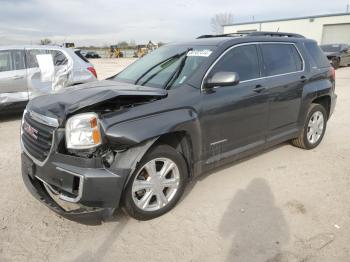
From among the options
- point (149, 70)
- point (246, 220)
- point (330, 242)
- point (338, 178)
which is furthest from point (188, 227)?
point (338, 178)

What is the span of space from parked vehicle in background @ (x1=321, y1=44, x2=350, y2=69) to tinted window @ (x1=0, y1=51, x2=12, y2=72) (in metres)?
18.0

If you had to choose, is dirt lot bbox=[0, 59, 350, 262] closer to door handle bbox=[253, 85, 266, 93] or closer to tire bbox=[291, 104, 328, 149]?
tire bbox=[291, 104, 328, 149]

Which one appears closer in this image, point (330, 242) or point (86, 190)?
point (86, 190)

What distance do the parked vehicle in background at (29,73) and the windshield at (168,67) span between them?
3.59m

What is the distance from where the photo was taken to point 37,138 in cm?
305

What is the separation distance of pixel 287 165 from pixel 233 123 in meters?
1.41

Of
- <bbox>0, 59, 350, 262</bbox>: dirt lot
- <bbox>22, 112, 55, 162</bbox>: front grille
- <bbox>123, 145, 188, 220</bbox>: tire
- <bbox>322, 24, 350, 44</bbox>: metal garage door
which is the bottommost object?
<bbox>0, 59, 350, 262</bbox>: dirt lot

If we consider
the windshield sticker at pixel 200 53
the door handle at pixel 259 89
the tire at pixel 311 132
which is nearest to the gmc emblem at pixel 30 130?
the windshield sticker at pixel 200 53

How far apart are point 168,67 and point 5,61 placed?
4.96 m

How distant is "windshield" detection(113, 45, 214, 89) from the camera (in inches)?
143

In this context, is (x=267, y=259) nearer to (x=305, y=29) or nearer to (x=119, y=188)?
(x=119, y=188)

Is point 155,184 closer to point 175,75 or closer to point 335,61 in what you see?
point 175,75

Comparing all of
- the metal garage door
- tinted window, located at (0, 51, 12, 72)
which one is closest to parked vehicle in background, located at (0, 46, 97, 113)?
tinted window, located at (0, 51, 12, 72)

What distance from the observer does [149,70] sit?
4.10 metres
